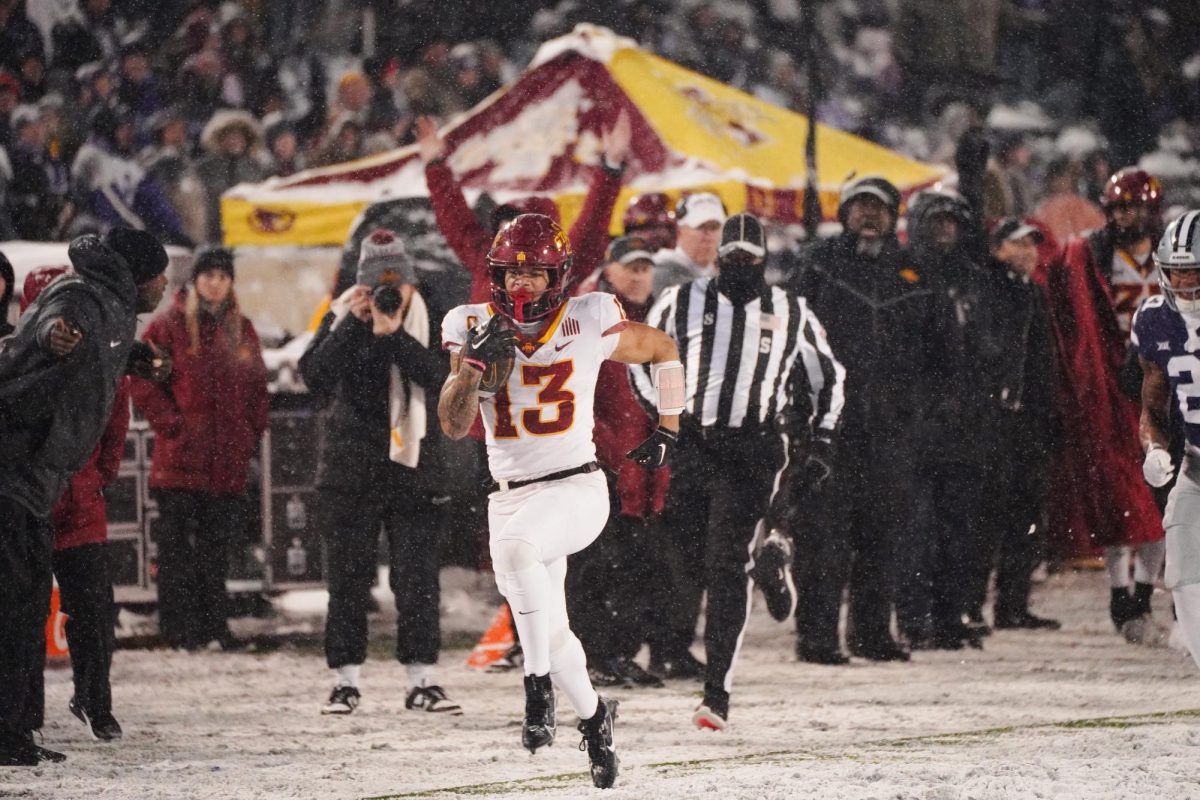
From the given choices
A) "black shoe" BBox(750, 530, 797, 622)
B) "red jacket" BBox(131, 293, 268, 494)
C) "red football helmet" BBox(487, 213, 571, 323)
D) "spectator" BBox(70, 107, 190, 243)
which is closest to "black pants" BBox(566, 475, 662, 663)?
"black shoe" BBox(750, 530, 797, 622)

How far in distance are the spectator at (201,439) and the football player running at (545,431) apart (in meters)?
3.58

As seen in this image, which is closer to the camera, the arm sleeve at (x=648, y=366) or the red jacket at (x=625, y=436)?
the arm sleeve at (x=648, y=366)

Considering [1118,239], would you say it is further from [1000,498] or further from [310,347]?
[310,347]

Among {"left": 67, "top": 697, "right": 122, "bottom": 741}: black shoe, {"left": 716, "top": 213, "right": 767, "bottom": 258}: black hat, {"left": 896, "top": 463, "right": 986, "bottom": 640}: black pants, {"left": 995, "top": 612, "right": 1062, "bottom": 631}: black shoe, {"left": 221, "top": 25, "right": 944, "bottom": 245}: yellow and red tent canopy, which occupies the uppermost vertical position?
{"left": 221, "top": 25, "right": 944, "bottom": 245}: yellow and red tent canopy

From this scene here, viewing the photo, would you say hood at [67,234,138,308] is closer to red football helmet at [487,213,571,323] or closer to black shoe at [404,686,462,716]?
red football helmet at [487,213,571,323]

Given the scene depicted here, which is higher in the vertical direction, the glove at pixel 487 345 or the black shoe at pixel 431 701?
the glove at pixel 487 345

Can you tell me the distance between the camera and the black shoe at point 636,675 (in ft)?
25.0

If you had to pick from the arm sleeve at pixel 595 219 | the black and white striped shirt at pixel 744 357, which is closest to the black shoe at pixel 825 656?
the black and white striped shirt at pixel 744 357

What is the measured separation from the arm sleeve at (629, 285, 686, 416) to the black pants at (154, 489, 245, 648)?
2.81 metres

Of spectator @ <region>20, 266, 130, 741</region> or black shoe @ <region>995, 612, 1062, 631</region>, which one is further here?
black shoe @ <region>995, 612, 1062, 631</region>

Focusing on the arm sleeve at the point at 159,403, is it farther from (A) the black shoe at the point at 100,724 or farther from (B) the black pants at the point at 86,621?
(A) the black shoe at the point at 100,724

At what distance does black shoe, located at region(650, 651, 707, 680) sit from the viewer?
784cm

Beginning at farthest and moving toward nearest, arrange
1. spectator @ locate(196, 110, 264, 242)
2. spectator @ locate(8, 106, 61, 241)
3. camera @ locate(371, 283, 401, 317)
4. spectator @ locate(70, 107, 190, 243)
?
1. spectator @ locate(196, 110, 264, 242)
2. spectator @ locate(70, 107, 190, 243)
3. spectator @ locate(8, 106, 61, 241)
4. camera @ locate(371, 283, 401, 317)

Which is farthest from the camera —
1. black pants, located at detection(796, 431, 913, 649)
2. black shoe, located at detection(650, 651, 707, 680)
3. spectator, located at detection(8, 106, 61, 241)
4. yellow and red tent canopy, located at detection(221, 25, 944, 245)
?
spectator, located at detection(8, 106, 61, 241)
